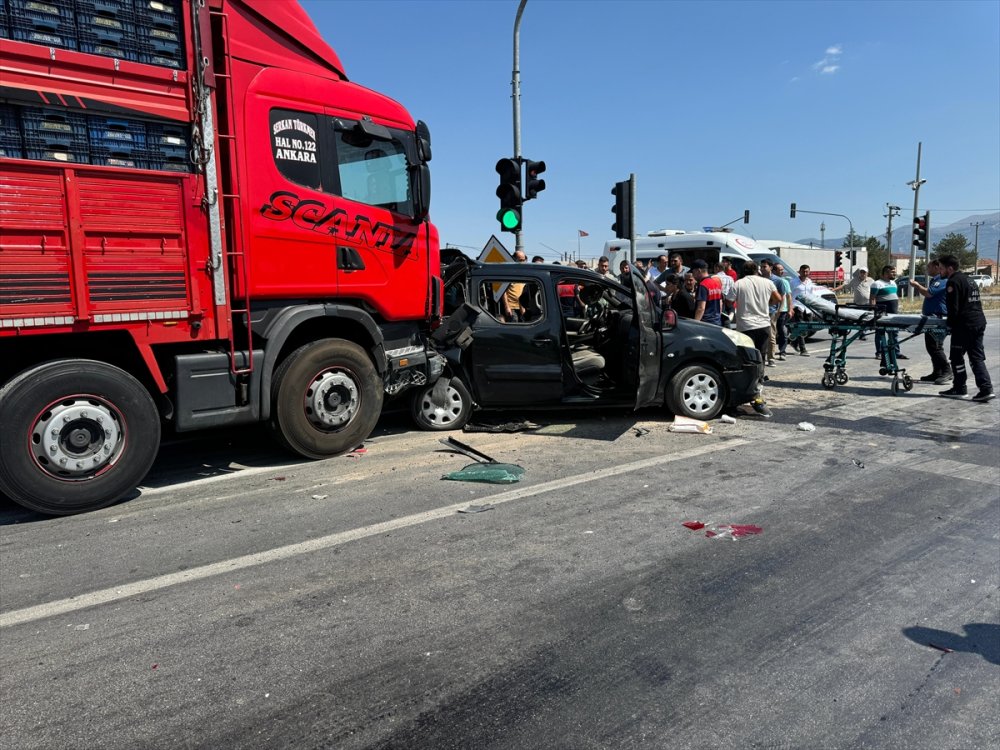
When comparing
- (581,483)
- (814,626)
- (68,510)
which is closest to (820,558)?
(814,626)

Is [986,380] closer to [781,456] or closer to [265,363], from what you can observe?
[781,456]

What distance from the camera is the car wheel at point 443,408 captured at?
703 centimetres

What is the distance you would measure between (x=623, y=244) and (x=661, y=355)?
14.1 m

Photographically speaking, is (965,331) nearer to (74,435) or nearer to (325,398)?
(325,398)

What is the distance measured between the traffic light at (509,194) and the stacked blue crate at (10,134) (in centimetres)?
747

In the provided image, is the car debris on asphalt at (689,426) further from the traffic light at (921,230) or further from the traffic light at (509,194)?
the traffic light at (921,230)

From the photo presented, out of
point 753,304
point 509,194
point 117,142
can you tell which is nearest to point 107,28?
point 117,142

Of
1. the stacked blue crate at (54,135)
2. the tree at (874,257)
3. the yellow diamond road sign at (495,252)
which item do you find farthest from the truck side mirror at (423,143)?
the tree at (874,257)

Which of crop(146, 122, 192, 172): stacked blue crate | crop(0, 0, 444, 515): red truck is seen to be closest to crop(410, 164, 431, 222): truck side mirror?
crop(0, 0, 444, 515): red truck

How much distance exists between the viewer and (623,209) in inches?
413

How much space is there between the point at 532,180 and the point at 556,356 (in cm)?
482

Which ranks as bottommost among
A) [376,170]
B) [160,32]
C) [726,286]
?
[726,286]

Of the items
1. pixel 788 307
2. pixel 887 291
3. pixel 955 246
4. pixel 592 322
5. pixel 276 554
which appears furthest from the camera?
pixel 955 246

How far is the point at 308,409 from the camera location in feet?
19.0
